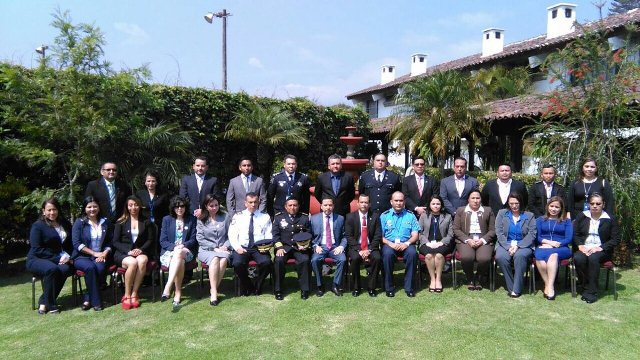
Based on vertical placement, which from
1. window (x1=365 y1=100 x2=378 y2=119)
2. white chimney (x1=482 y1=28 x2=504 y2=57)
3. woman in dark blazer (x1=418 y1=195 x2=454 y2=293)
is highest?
white chimney (x1=482 y1=28 x2=504 y2=57)

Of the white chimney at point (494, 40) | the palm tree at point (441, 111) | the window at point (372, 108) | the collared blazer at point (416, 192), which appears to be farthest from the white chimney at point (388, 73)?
the collared blazer at point (416, 192)

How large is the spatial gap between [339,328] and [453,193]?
265 centimetres

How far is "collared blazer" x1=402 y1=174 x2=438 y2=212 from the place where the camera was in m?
6.41

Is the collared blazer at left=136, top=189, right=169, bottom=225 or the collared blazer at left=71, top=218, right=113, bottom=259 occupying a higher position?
the collared blazer at left=136, top=189, right=169, bottom=225

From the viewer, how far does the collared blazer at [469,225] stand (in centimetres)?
583

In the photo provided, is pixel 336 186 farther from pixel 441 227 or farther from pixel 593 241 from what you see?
pixel 593 241

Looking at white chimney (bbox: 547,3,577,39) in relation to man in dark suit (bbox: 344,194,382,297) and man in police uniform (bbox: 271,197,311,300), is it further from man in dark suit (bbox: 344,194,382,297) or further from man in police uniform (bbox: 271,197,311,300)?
man in police uniform (bbox: 271,197,311,300)

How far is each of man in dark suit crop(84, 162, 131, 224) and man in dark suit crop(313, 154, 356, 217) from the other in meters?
2.46

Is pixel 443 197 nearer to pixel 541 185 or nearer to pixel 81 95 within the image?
pixel 541 185

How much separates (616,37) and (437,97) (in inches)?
259

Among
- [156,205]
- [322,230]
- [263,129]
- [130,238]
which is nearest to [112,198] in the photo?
[156,205]

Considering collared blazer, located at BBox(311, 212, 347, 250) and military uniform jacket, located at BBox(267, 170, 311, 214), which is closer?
collared blazer, located at BBox(311, 212, 347, 250)

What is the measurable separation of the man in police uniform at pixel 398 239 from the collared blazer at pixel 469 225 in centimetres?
47

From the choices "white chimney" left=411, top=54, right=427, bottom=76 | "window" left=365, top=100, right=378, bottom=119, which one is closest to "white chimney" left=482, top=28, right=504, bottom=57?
"white chimney" left=411, top=54, right=427, bottom=76
